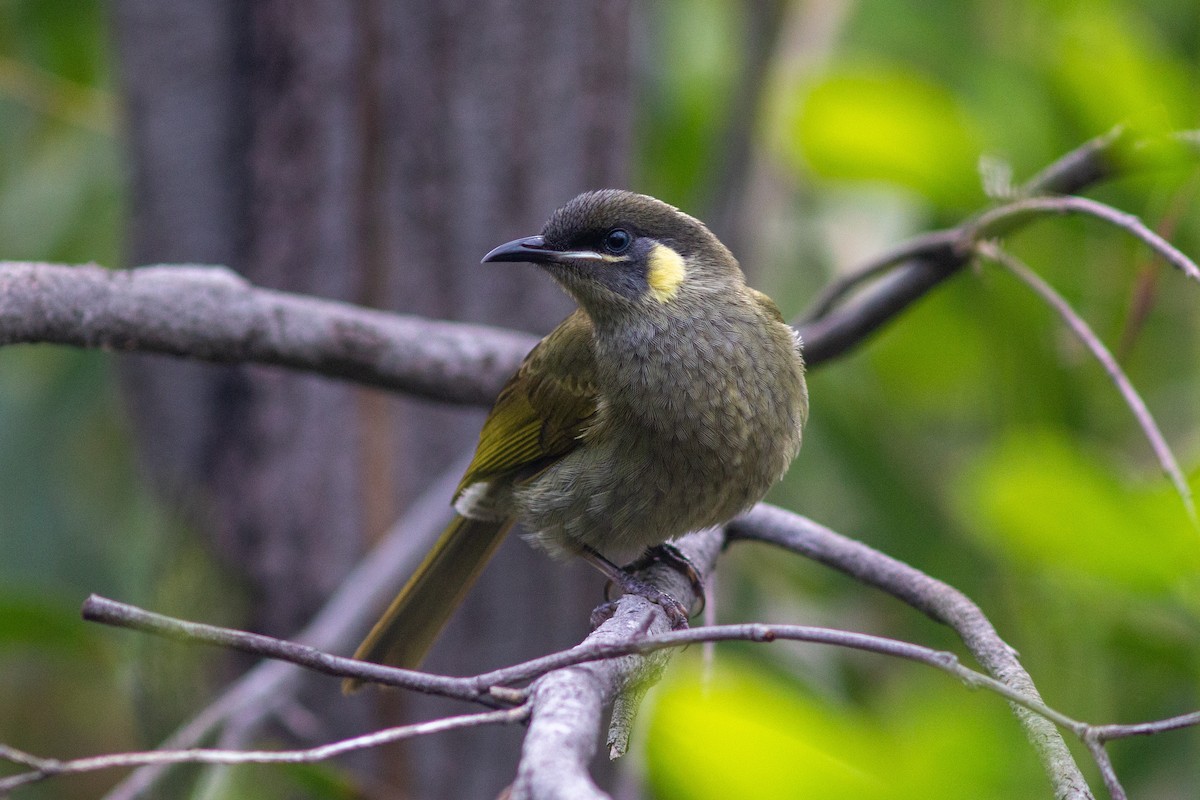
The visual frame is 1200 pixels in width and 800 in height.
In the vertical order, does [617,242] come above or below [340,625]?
above

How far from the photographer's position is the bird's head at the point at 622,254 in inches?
119

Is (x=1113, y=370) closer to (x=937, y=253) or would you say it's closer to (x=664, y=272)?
(x=937, y=253)

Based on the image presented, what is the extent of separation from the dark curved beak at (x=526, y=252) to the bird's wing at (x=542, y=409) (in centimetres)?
21

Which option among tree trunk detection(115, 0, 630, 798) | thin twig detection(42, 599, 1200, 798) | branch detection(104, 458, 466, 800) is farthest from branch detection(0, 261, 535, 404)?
thin twig detection(42, 599, 1200, 798)

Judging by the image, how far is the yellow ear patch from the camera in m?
3.02

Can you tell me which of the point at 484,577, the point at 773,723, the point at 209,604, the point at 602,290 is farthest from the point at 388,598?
the point at 773,723

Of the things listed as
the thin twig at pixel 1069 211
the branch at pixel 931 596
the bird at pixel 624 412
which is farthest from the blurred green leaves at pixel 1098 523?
the bird at pixel 624 412

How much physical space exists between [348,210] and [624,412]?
1.55 meters

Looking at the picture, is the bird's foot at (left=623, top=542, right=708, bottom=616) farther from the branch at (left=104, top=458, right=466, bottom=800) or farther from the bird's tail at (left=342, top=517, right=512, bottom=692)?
the branch at (left=104, top=458, right=466, bottom=800)

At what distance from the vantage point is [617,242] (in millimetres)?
3092

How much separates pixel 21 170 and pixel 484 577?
360cm

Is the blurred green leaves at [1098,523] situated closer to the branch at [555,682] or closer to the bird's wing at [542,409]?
the branch at [555,682]

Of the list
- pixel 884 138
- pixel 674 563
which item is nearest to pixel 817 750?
pixel 884 138

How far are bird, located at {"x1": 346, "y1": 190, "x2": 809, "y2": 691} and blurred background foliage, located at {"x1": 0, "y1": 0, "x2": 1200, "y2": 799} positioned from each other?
0.39 metres
